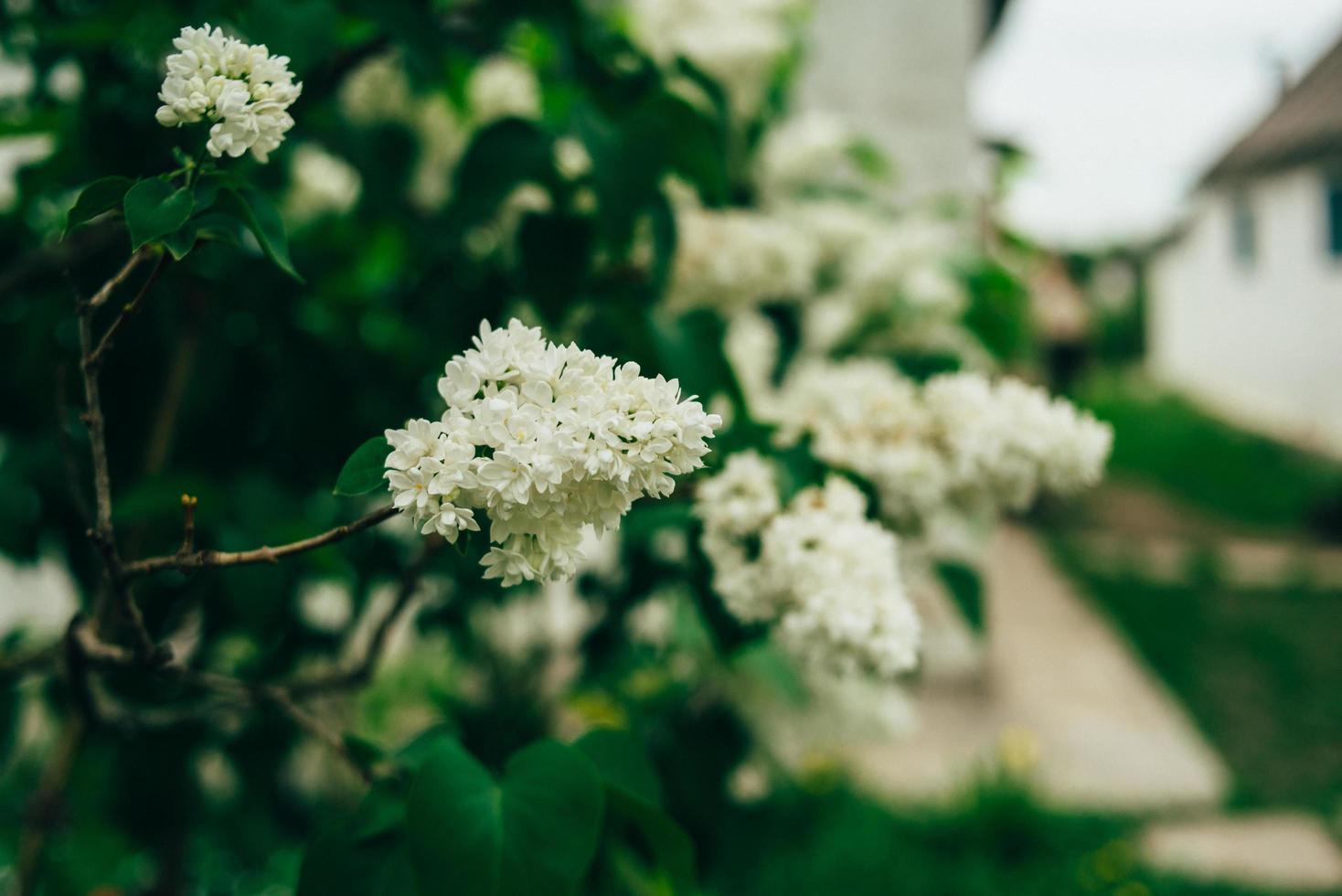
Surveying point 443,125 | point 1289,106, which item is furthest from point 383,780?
point 1289,106

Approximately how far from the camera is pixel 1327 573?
5676 mm

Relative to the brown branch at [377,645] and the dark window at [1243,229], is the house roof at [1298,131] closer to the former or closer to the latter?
the dark window at [1243,229]

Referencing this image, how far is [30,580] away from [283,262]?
282 centimetres

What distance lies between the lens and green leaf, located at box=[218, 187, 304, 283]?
0.57m

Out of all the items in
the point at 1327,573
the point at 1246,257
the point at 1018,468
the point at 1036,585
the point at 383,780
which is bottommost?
the point at 383,780

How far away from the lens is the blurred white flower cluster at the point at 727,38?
155cm

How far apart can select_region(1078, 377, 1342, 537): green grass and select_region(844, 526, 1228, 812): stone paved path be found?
3.62 metres

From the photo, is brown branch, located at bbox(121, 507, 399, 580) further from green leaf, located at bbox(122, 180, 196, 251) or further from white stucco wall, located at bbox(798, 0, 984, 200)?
white stucco wall, located at bbox(798, 0, 984, 200)

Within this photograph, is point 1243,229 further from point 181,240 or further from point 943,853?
point 181,240

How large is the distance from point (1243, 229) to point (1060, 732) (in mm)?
11262

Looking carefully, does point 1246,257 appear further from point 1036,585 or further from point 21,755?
point 21,755

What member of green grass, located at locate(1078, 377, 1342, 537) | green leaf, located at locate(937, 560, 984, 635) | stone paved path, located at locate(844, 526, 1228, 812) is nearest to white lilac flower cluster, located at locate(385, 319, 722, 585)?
green leaf, located at locate(937, 560, 984, 635)

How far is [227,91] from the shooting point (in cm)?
54

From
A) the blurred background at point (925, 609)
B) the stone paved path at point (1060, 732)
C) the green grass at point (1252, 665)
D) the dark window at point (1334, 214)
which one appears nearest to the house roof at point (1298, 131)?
the dark window at point (1334, 214)
